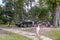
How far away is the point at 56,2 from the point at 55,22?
4323 mm

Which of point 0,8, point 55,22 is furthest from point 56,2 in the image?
point 0,8

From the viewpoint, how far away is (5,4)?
61.0m

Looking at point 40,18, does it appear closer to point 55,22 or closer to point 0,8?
point 0,8

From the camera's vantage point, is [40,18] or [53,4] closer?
[53,4]

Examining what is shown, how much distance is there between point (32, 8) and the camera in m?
58.3

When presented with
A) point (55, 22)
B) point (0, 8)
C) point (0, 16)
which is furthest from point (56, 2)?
point (0, 8)

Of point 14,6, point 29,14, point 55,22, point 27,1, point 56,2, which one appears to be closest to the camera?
point 56,2

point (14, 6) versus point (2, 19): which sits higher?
point (14, 6)

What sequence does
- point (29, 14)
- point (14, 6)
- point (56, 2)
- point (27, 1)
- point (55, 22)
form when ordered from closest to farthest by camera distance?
1. point (56, 2)
2. point (55, 22)
3. point (27, 1)
4. point (14, 6)
5. point (29, 14)

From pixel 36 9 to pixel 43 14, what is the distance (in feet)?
9.03

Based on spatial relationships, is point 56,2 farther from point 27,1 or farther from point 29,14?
point 29,14

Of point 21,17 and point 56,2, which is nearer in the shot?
point 56,2

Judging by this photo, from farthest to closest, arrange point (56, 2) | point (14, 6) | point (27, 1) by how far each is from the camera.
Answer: point (14, 6)
point (27, 1)
point (56, 2)

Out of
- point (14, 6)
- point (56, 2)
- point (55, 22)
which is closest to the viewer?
point (56, 2)
